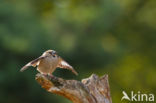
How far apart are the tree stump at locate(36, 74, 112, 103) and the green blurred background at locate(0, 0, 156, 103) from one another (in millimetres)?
5562

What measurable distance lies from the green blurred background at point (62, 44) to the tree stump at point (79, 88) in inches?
219

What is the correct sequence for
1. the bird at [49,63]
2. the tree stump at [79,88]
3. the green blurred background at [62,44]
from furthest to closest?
the green blurred background at [62,44] → the bird at [49,63] → the tree stump at [79,88]

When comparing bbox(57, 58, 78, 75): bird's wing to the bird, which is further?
the bird

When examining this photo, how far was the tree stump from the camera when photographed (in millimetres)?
6508

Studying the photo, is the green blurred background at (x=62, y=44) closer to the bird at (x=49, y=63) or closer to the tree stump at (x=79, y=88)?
the bird at (x=49, y=63)

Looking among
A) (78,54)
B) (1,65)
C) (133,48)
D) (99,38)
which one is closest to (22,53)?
(1,65)

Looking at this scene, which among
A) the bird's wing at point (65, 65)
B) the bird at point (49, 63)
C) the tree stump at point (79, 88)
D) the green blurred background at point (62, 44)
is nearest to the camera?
the tree stump at point (79, 88)

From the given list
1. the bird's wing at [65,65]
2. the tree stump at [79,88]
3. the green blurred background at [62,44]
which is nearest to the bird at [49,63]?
the bird's wing at [65,65]

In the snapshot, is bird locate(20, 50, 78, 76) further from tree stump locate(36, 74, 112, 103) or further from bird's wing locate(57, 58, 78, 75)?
tree stump locate(36, 74, 112, 103)

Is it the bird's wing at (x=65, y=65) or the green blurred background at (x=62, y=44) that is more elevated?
the green blurred background at (x=62, y=44)

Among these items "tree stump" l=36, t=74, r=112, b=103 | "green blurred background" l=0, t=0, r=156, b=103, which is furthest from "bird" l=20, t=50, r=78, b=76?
"green blurred background" l=0, t=0, r=156, b=103

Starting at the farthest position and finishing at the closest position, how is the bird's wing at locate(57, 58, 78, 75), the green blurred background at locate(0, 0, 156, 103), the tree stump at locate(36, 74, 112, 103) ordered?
the green blurred background at locate(0, 0, 156, 103) → the bird's wing at locate(57, 58, 78, 75) → the tree stump at locate(36, 74, 112, 103)

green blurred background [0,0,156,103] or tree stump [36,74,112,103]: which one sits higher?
green blurred background [0,0,156,103]

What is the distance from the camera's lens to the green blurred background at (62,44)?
12508mm
